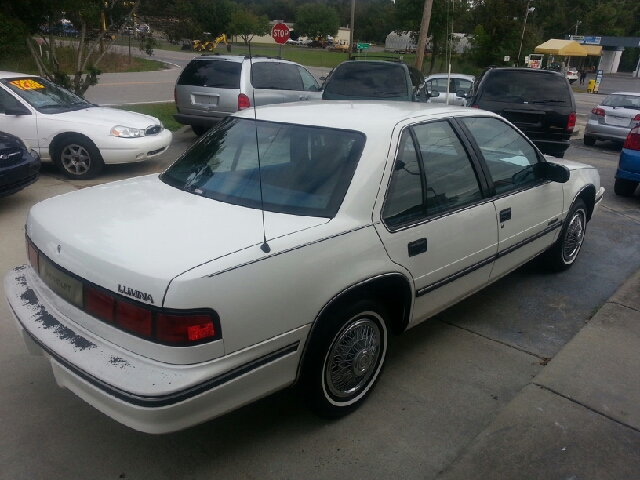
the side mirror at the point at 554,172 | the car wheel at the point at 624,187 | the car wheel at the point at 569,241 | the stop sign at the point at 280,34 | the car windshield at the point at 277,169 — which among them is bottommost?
the car wheel at the point at 624,187

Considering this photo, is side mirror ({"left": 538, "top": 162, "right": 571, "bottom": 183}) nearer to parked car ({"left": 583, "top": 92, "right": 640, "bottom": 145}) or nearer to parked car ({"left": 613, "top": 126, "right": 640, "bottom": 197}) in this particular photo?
parked car ({"left": 613, "top": 126, "right": 640, "bottom": 197})

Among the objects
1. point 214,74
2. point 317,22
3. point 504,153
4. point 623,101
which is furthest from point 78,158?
point 317,22

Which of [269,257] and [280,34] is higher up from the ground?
[280,34]

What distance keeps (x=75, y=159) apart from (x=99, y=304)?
645 cm

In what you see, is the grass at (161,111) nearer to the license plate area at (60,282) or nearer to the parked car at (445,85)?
the parked car at (445,85)

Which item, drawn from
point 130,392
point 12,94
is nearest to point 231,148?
point 130,392

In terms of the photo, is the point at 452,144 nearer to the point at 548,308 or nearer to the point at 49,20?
the point at 548,308

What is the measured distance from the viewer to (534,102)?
1024cm

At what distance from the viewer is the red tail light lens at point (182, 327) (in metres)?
2.42

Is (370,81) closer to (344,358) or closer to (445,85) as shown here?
(445,85)

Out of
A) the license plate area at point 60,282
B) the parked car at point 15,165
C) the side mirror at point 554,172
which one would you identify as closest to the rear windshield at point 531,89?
the side mirror at point 554,172

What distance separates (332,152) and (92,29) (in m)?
12.9

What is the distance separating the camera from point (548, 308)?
485cm

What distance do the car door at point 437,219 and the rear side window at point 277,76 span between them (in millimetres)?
8489
